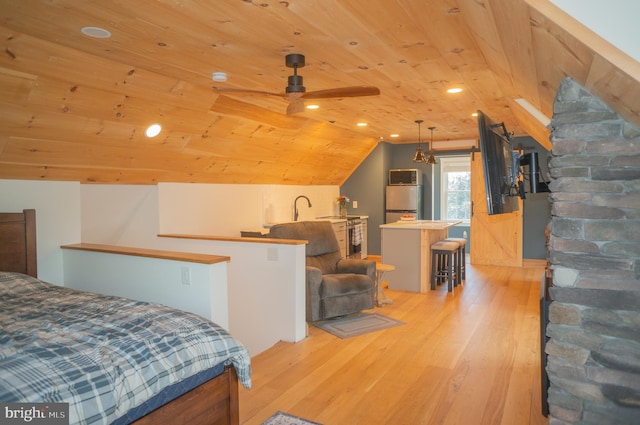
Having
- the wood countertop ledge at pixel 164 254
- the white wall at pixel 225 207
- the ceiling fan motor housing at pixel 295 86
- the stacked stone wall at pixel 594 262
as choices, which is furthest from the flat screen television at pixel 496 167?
the white wall at pixel 225 207

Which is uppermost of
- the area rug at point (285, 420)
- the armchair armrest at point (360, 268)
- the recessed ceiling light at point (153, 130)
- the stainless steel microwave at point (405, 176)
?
the recessed ceiling light at point (153, 130)

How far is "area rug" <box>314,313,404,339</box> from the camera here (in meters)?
4.17

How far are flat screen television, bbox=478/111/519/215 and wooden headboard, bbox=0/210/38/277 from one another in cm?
342

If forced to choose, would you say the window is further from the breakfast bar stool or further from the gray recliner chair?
the gray recliner chair

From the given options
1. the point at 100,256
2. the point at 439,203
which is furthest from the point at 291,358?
the point at 439,203

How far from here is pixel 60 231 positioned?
3777 millimetres

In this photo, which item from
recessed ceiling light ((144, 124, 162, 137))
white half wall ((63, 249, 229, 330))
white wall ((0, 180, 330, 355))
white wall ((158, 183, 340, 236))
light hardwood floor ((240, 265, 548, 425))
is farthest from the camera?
white wall ((158, 183, 340, 236))

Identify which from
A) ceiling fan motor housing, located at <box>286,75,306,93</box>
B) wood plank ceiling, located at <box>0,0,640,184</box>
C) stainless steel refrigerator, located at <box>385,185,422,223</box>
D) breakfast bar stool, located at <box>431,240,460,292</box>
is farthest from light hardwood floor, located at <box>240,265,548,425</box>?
stainless steel refrigerator, located at <box>385,185,422,223</box>

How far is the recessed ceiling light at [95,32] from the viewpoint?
7.97 feet

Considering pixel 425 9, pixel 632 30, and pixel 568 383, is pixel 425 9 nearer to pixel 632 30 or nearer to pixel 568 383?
pixel 632 30

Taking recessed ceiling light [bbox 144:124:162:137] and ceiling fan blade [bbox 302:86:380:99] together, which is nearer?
ceiling fan blade [bbox 302:86:380:99]

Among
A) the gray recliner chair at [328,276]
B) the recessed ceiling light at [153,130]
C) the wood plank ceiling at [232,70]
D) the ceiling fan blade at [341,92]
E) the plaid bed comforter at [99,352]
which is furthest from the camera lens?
the gray recliner chair at [328,276]

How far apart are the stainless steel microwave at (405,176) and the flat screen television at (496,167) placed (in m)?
5.25

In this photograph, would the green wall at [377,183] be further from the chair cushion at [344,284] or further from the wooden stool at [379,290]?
the chair cushion at [344,284]
